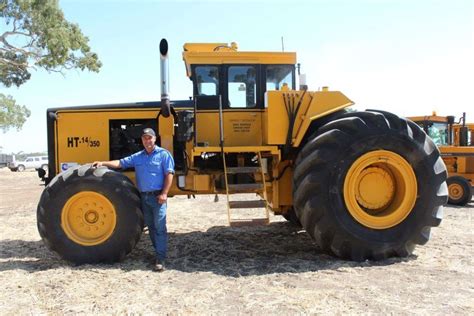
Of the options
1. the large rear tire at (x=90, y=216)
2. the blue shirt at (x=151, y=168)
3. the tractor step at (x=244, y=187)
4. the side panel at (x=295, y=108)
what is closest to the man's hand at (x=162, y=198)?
the blue shirt at (x=151, y=168)

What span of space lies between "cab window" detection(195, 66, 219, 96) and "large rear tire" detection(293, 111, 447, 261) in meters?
1.75

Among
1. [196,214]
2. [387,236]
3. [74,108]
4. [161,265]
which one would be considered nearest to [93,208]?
[161,265]

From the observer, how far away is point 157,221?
5812 mm

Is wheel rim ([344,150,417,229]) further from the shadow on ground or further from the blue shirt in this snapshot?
the blue shirt

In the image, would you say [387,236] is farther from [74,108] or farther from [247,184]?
[74,108]

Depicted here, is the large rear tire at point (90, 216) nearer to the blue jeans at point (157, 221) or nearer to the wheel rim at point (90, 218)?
the wheel rim at point (90, 218)

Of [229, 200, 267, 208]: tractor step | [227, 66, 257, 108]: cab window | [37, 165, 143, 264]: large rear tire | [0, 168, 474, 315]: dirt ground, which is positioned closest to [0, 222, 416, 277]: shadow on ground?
[0, 168, 474, 315]: dirt ground

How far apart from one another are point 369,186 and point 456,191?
25.1 ft

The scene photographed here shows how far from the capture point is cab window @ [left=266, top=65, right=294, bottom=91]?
6887mm

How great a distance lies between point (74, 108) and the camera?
7.16 metres

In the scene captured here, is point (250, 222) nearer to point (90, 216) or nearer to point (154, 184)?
point (154, 184)

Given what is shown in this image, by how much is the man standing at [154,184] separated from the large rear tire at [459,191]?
9.52 meters

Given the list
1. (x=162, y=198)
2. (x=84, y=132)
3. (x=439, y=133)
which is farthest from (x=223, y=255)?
(x=439, y=133)

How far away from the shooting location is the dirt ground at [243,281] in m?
4.30
